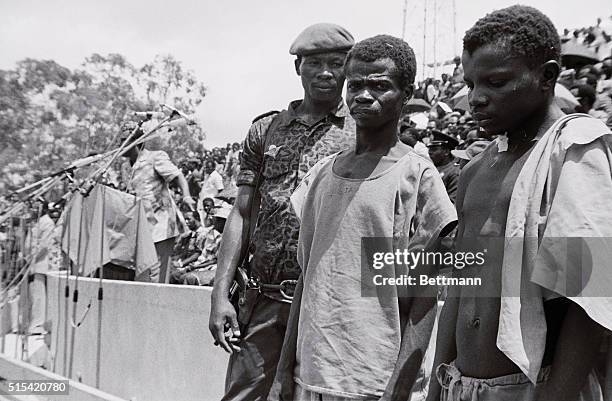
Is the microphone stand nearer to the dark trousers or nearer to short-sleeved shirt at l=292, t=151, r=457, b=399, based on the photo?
the dark trousers

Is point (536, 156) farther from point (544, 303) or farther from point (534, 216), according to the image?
point (544, 303)

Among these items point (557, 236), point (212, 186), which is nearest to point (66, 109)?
point (212, 186)

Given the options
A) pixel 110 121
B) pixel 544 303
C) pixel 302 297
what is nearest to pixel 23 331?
pixel 302 297

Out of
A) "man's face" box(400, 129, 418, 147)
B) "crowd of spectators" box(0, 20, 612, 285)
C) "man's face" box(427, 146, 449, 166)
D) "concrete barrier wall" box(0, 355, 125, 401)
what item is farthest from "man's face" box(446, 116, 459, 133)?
"concrete barrier wall" box(0, 355, 125, 401)

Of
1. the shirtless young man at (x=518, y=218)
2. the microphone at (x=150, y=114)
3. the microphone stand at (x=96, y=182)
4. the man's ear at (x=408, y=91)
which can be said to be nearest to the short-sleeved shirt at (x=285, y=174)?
the man's ear at (x=408, y=91)

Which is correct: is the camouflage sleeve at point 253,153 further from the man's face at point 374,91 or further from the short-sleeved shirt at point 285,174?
the man's face at point 374,91

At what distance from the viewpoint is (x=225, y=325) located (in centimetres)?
323

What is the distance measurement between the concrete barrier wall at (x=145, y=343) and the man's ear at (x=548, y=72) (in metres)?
3.76

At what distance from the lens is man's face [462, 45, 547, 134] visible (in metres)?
2.00

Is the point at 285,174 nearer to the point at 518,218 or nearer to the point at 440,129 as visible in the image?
the point at 518,218

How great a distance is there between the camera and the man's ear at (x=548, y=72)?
79.1 inches

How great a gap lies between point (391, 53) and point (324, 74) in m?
0.68

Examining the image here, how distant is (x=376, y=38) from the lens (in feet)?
8.79

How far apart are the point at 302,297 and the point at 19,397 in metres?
4.60
